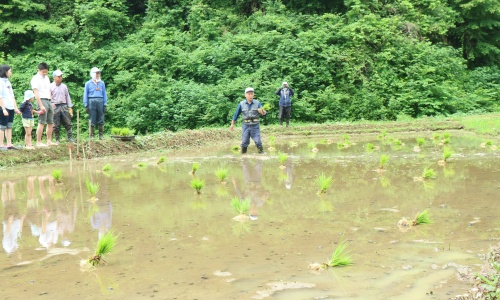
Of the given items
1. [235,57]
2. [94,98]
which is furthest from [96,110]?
[235,57]

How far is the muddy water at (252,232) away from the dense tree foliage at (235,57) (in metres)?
11.3

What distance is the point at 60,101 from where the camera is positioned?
1354 centimetres

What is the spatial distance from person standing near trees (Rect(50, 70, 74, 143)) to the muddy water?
2.73 meters

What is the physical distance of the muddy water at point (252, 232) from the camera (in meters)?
4.63

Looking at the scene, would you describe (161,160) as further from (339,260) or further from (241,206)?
(339,260)

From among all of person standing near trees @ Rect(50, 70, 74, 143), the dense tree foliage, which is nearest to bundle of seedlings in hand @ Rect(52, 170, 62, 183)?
person standing near trees @ Rect(50, 70, 74, 143)

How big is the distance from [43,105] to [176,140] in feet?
14.6

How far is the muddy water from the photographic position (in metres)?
4.63

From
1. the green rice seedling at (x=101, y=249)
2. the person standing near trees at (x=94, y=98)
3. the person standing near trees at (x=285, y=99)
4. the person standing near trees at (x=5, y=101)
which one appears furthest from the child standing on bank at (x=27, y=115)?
the person standing near trees at (x=285, y=99)

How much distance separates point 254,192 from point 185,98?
45.0 feet

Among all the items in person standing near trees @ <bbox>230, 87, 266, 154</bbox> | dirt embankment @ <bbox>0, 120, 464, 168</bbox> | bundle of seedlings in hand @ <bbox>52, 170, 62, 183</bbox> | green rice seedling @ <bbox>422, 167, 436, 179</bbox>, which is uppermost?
person standing near trees @ <bbox>230, 87, 266, 154</bbox>

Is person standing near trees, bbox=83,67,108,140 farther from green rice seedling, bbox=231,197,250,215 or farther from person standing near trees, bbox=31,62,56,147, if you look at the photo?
green rice seedling, bbox=231,197,250,215

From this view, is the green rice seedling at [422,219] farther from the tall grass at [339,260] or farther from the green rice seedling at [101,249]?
the green rice seedling at [101,249]

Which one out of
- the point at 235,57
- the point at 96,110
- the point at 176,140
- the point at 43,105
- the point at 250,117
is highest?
the point at 235,57
